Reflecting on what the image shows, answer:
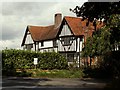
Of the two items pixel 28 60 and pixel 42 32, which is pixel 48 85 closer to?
pixel 28 60

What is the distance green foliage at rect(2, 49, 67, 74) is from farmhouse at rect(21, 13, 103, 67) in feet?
15.6

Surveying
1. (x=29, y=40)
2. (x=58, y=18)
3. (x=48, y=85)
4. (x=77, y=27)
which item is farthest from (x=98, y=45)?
(x=29, y=40)

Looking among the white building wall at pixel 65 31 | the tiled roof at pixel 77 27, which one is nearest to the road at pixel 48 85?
the tiled roof at pixel 77 27

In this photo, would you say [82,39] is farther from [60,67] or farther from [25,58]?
[25,58]

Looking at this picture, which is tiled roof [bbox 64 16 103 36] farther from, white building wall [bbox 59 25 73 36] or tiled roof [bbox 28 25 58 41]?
tiled roof [bbox 28 25 58 41]

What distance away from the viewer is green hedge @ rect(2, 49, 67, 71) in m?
46.0

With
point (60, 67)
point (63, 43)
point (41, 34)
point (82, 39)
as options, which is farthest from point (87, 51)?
point (41, 34)

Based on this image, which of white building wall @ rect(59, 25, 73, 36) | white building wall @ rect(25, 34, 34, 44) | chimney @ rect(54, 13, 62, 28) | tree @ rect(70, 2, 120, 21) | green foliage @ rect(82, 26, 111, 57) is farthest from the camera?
white building wall @ rect(25, 34, 34, 44)

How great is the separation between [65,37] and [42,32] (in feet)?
49.0

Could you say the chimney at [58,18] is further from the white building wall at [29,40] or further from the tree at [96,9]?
the tree at [96,9]

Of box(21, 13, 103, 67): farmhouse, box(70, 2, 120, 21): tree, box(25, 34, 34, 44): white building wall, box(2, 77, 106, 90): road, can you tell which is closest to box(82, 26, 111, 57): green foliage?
box(21, 13, 103, 67): farmhouse

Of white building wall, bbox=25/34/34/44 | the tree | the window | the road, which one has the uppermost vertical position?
white building wall, bbox=25/34/34/44

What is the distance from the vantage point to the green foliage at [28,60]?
4597cm

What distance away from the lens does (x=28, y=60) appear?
4809 cm
